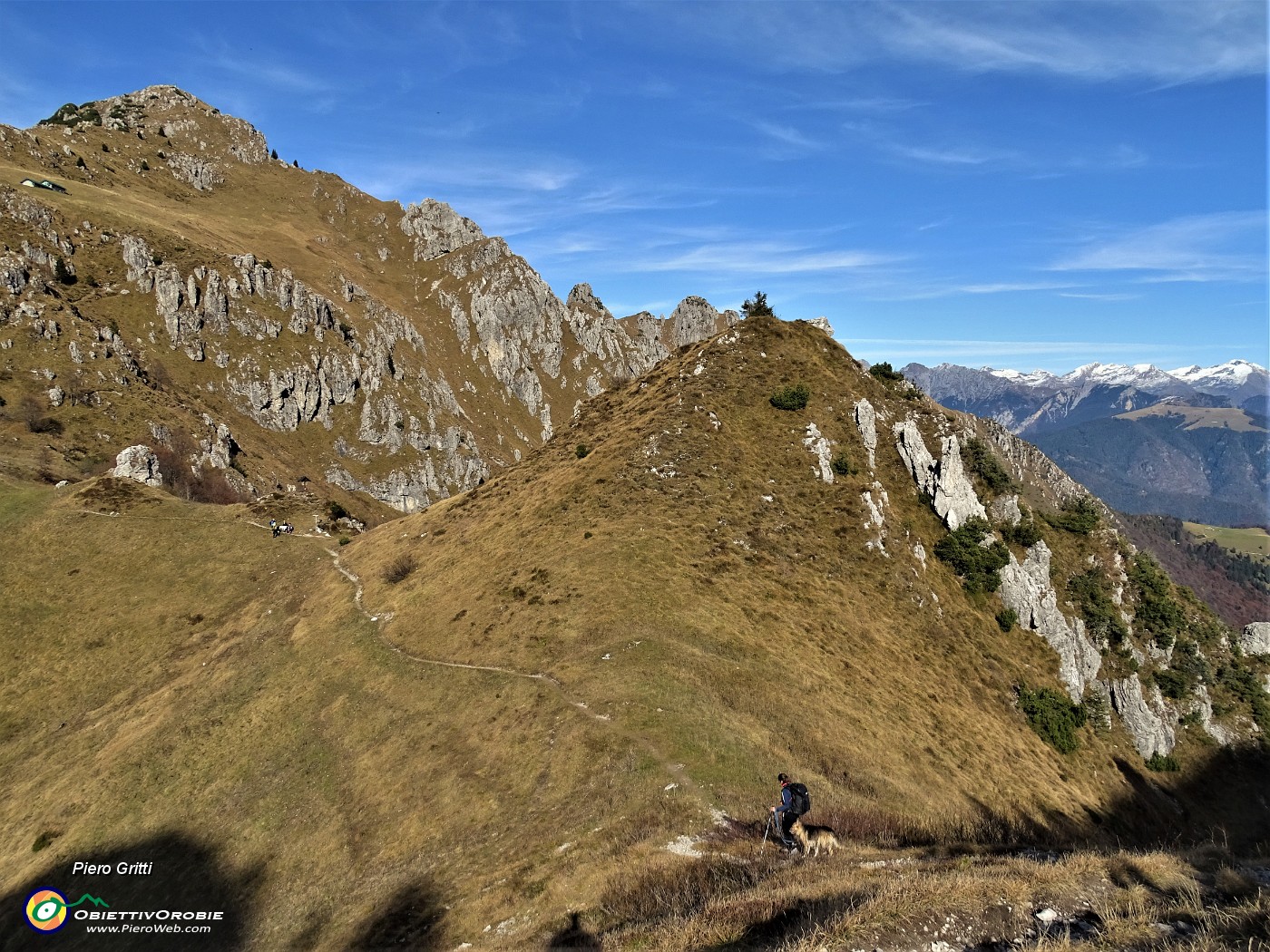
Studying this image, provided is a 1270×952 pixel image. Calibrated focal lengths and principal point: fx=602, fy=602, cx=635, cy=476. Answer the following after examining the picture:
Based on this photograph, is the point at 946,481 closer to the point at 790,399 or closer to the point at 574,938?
the point at 790,399

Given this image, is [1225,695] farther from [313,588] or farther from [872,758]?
[313,588]

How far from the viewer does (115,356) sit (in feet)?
618

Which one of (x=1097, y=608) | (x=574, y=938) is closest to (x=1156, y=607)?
(x=1097, y=608)

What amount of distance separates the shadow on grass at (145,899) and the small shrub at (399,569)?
93.3ft

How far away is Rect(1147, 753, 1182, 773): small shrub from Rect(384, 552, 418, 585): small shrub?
272ft

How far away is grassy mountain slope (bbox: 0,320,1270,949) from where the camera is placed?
28.3 metres

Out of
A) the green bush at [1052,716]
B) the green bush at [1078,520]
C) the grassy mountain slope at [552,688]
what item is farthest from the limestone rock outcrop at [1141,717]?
the green bush at [1078,520]

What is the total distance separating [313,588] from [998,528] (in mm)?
84161

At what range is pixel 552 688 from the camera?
38.5 metres

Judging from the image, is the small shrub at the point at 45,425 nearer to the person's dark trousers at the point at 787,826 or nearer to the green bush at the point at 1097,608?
the person's dark trousers at the point at 787,826

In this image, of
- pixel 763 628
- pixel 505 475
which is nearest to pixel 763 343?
pixel 505 475

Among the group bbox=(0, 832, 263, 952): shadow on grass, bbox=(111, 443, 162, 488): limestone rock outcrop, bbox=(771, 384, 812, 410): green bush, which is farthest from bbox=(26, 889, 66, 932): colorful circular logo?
bbox=(111, 443, 162, 488): limestone rock outcrop

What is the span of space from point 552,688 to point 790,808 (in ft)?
64.5

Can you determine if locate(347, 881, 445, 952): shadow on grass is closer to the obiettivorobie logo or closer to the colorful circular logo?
the obiettivorobie logo
